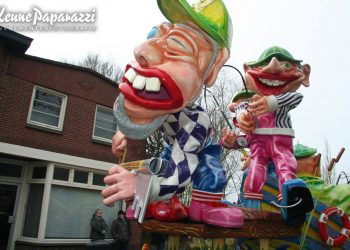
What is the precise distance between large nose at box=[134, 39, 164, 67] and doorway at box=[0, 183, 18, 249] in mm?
9289

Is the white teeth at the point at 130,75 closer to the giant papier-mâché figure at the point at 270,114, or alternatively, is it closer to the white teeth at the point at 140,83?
the white teeth at the point at 140,83

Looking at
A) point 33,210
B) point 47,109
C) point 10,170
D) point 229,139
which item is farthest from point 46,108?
point 229,139

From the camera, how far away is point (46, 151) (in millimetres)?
9977

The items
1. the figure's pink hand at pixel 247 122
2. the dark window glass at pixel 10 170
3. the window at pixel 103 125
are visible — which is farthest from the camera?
the window at pixel 103 125

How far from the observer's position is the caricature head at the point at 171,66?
2033mm

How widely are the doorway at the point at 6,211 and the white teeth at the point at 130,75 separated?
30.3 feet

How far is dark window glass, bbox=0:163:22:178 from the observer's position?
9.96 metres

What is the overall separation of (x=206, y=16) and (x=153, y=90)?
0.68 meters

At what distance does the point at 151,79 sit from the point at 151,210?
77 centimetres

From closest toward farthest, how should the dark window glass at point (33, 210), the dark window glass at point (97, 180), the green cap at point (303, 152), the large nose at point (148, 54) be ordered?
the large nose at point (148, 54)
the green cap at point (303, 152)
the dark window glass at point (33, 210)
the dark window glass at point (97, 180)

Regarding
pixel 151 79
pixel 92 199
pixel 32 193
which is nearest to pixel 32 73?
pixel 32 193

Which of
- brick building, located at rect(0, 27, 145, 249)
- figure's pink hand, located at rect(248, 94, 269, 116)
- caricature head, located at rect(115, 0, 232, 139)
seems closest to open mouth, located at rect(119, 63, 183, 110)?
caricature head, located at rect(115, 0, 232, 139)

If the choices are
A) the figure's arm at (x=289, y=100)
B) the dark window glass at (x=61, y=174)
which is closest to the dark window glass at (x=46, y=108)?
the dark window glass at (x=61, y=174)

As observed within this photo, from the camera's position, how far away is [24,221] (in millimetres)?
10102
